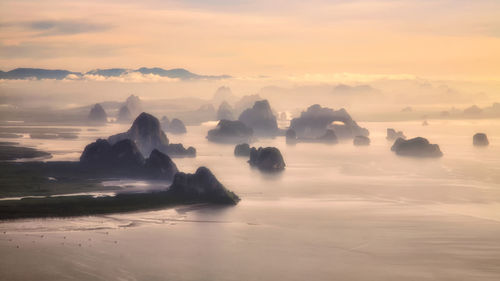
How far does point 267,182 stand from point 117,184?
124 ft

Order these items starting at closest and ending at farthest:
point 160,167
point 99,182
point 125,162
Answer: point 99,182, point 160,167, point 125,162

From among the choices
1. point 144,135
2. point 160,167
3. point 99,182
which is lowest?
point 99,182

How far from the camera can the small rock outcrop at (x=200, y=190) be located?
11790 cm

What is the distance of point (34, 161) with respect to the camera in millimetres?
167875

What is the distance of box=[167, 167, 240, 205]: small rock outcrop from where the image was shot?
387 ft

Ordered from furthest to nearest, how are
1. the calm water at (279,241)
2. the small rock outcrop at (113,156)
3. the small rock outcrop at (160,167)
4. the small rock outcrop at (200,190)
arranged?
the small rock outcrop at (113,156) < the small rock outcrop at (160,167) < the small rock outcrop at (200,190) < the calm water at (279,241)

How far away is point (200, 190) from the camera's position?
118500mm

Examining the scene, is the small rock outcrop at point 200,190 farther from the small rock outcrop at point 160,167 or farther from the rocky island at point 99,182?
the small rock outcrop at point 160,167

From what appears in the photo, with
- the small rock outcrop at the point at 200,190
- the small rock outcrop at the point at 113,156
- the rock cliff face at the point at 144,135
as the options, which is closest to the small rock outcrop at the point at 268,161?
the rock cliff face at the point at 144,135

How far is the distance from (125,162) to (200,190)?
39.9 metres

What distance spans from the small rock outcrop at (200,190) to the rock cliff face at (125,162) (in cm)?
2159

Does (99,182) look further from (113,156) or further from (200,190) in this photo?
(200,190)

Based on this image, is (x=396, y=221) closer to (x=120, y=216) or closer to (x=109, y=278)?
(x=120, y=216)

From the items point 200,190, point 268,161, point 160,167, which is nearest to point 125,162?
point 160,167
